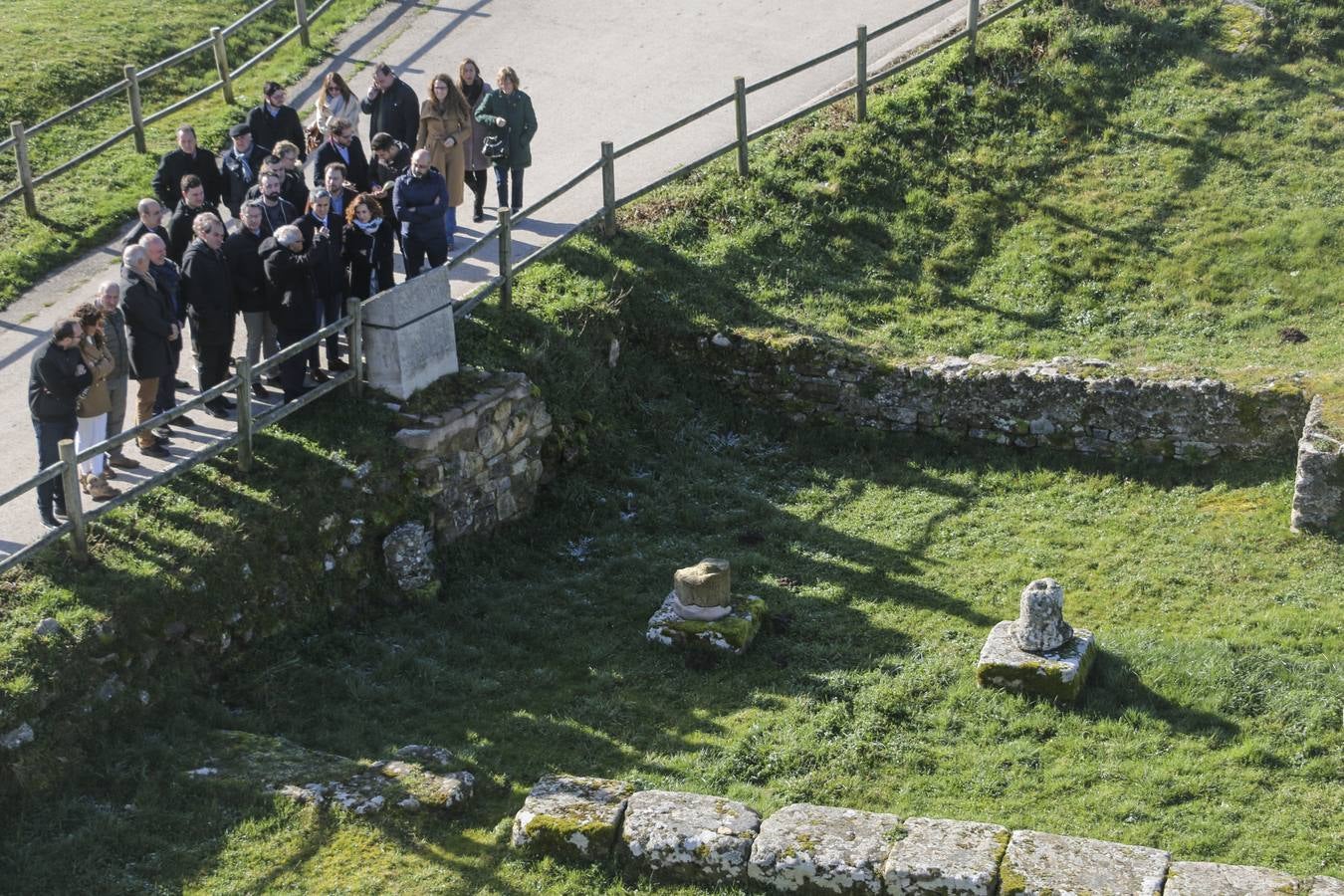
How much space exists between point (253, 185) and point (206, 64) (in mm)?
7652

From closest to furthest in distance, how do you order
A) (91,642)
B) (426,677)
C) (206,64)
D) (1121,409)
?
1. (91,642)
2. (426,677)
3. (1121,409)
4. (206,64)

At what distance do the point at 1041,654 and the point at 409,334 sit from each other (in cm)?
633

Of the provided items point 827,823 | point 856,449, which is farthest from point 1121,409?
point 827,823

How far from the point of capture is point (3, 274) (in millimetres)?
17141

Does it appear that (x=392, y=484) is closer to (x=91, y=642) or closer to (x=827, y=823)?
(x=91, y=642)

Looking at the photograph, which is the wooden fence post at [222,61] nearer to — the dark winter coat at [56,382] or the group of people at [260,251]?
the group of people at [260,251]

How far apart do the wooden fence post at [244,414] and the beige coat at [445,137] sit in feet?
17.2

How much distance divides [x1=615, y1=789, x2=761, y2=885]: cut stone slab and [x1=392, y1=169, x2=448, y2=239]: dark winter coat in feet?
23.7

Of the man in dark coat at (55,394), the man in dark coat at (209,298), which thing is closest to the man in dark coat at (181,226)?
the man in dark coat at (209,298)

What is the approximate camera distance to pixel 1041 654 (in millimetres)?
11734

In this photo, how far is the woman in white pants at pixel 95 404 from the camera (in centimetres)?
1222

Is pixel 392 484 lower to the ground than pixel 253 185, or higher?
lower

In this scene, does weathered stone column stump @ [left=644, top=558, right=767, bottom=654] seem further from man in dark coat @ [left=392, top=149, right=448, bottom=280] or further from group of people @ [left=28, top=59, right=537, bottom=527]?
man in dark coat @ [left=392, top=149, right=448, bottom=280]

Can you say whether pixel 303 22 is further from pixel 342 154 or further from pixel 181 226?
pixel 181 226
